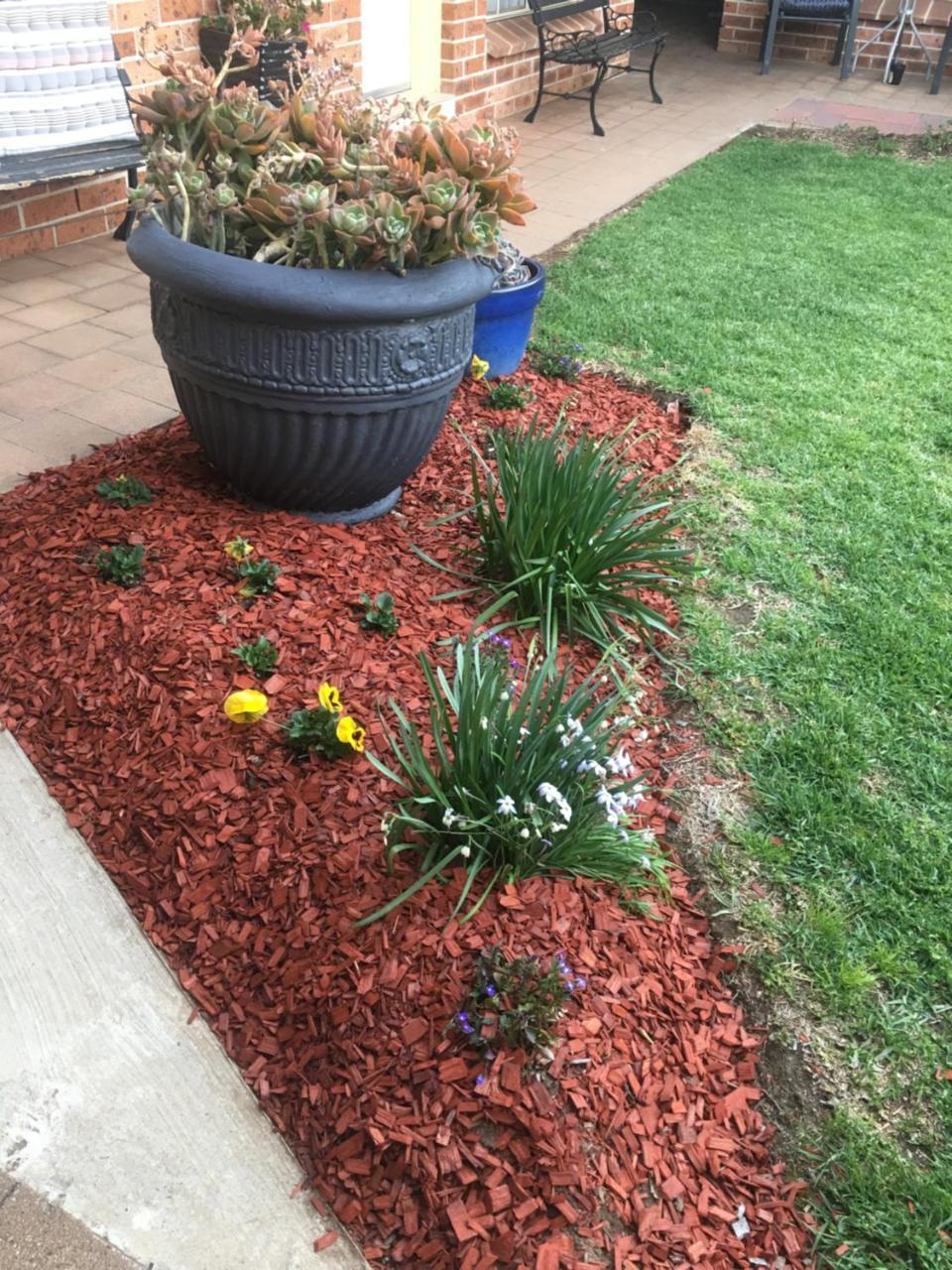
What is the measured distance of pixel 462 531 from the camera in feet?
10.6

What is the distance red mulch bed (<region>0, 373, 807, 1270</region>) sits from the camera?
177 cm

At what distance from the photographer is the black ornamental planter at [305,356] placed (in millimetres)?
2555

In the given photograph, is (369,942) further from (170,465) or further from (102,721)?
(170,465)

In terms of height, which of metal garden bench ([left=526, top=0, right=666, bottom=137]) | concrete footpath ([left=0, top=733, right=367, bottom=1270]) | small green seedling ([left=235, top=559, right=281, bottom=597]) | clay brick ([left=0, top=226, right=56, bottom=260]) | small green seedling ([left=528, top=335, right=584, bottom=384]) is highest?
metal garden bench ([left=526, top=0, right=666, bottom=137])

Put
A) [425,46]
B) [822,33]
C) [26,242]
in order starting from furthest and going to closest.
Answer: [822,33] < [425,46] < [26,242]

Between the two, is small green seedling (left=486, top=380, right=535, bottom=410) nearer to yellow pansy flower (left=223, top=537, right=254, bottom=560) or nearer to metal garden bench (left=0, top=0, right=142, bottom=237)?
yellow pansy flower (left=223, top=537, right=254, bottom=560)

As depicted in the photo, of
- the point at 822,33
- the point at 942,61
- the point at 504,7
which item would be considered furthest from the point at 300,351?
the point at 822,33

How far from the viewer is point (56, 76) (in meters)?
4.59

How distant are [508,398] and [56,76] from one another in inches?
96.1

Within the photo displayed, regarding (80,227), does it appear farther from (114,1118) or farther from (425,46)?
(114,1118)

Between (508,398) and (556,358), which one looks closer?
(508,398)

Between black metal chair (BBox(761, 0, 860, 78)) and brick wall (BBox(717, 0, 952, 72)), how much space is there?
29cm

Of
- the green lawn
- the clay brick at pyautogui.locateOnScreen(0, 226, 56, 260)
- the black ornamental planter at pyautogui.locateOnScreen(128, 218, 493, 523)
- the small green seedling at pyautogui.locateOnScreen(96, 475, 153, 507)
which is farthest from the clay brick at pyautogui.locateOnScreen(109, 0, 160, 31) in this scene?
the small green seedling at pyautogui.locateOnScreen(96, 475, 153, 507)

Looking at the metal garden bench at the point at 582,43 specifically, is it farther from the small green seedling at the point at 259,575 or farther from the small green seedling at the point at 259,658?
the small green seedling at the point at 259,658
